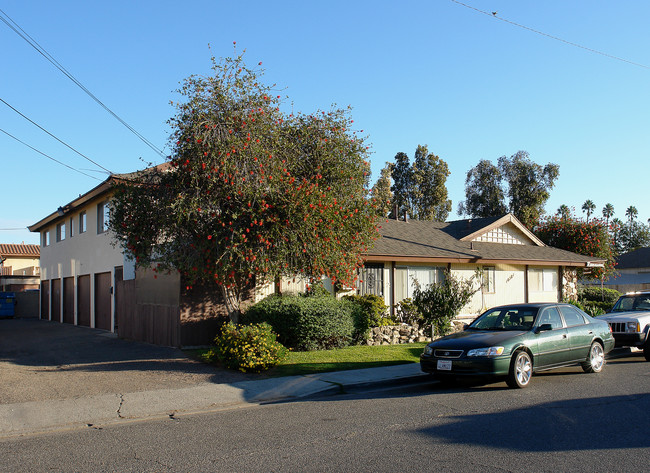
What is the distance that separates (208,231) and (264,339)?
105 inches

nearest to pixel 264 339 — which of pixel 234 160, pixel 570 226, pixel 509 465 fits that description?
pixel 234 160

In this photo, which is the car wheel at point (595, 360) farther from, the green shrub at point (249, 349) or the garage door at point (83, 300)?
the garage door at point (83, 300)

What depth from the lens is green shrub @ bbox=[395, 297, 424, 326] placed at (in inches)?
687

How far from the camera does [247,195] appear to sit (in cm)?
1200

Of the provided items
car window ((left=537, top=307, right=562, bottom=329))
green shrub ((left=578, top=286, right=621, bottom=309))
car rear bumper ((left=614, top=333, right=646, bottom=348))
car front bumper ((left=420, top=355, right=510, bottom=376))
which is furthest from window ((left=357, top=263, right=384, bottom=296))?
green shrub ((left=578, top=286, right=621, bottom=309))

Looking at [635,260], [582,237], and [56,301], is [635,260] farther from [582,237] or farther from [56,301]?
[56,301]

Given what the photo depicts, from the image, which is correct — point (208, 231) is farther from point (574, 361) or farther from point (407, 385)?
point (574, 361)

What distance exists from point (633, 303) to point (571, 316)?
470 cm

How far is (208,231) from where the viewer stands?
12516 mm

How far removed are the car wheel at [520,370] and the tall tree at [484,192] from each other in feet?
126

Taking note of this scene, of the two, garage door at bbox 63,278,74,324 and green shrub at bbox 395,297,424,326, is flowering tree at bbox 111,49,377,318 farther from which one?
garage door at bbox 63,278,74,324

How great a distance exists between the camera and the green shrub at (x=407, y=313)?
687 inches

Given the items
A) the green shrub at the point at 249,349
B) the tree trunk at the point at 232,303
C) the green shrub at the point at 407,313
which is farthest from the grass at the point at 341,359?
the green shrub at the point at 407,313

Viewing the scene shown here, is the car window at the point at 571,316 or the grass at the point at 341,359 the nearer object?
the car window at the point at 571,316
